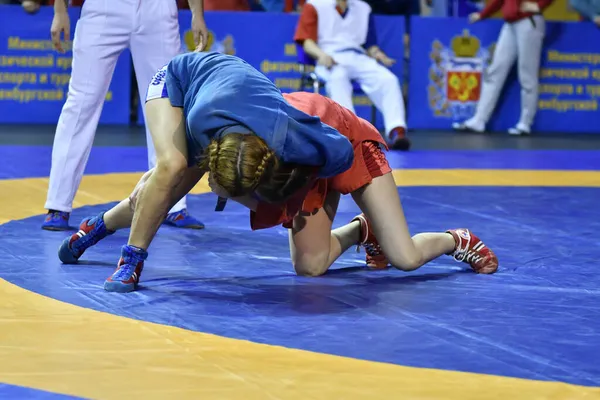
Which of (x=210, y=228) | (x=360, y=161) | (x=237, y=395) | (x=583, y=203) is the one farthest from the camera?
(x=583, y=203)

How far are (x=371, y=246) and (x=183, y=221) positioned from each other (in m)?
1.17

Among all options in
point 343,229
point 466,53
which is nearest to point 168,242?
point 343,229

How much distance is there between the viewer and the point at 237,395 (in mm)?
2588

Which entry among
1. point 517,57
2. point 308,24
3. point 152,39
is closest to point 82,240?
point 152,39

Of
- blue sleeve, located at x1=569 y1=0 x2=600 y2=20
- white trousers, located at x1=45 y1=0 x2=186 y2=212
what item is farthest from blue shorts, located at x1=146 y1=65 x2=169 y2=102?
blue sleeve, located at x1=569 y1=0 x2=600 y2=20

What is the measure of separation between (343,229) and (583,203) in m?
2.26

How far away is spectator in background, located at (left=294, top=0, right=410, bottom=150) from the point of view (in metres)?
8.93

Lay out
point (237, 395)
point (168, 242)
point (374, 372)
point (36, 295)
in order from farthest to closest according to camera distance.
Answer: point (168, 242) < point (36, 295) < point (374, 372) < point (237, 395)

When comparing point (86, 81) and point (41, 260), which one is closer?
point (41, 260)

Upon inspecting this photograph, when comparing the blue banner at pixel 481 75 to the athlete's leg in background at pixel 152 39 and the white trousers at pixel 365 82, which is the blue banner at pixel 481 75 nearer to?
the white trousers at pixel 365 82

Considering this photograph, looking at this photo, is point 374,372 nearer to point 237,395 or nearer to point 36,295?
point 237,395

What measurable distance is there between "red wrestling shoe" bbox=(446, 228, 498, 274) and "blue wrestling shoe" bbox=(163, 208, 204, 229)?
53.9 inches

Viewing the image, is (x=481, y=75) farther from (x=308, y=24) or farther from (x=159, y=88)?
(x=159, y=88)

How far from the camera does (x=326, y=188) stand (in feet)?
12.6
